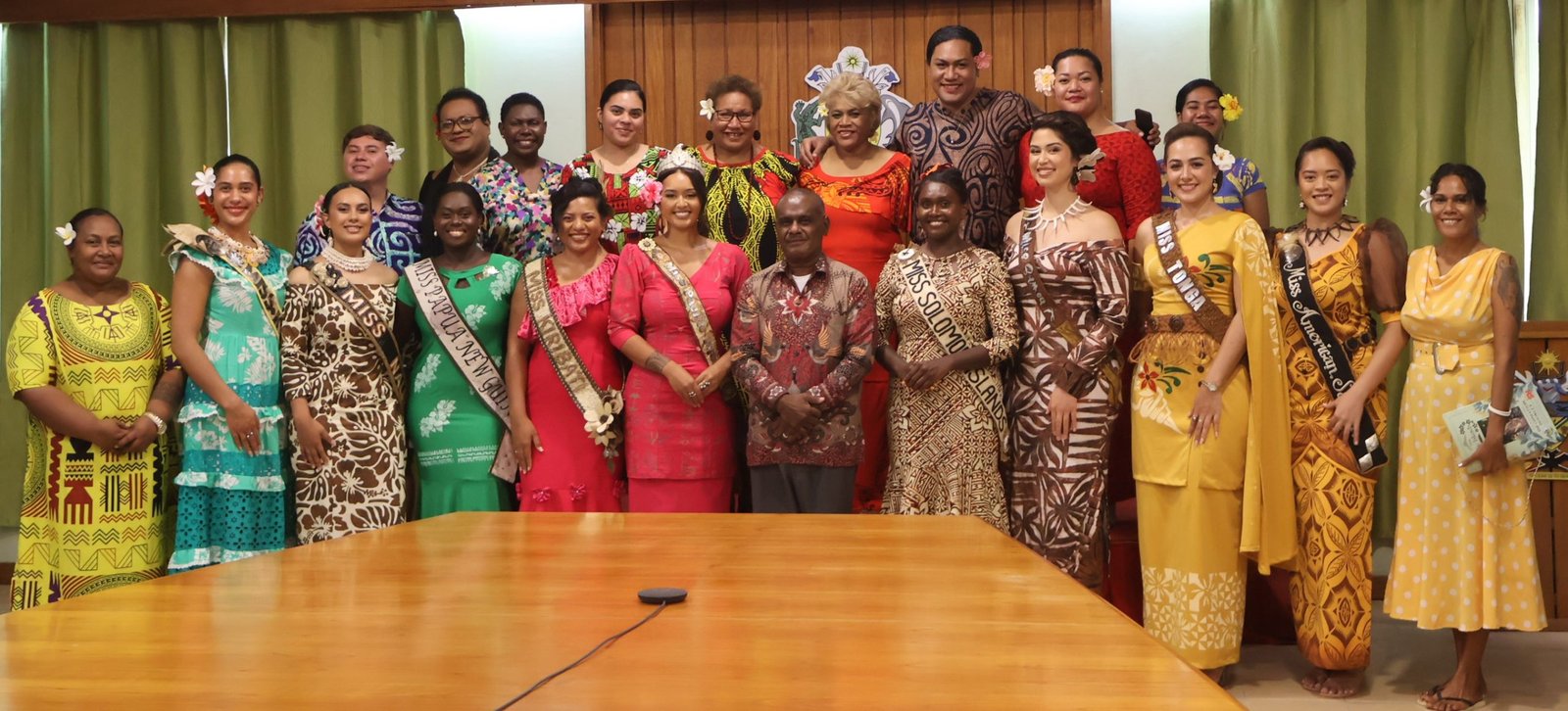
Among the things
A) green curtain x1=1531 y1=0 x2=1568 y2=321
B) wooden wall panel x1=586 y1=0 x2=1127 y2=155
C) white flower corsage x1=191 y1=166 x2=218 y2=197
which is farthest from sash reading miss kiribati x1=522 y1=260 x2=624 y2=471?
green curtain x1=1531 y1=0 x2=1568 y2=321

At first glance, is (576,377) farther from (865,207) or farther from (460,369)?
(865,207)

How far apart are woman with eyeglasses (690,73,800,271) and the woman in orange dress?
0.52 feet

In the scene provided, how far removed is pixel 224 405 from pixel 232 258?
478 millimetres

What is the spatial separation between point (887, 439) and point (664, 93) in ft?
7.73

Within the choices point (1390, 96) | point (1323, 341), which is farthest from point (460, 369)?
point (1390, 96)

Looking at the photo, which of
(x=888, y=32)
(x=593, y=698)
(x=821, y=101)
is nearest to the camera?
(x=593, y=698)

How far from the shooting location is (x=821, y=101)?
447 cm

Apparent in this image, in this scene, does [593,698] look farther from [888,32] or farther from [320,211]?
[888,32]

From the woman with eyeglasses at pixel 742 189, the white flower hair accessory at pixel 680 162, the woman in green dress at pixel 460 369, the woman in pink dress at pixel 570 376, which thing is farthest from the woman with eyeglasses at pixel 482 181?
the woman with eyeglasses at pixel 742 189

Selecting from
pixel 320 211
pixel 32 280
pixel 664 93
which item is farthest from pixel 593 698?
pixel 32 280

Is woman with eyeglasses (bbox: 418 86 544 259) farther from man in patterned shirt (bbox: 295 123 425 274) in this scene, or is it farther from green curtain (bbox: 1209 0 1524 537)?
green curtain (bbox: 1209 0 1524 537)

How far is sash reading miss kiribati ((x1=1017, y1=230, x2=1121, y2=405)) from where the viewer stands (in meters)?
4.18

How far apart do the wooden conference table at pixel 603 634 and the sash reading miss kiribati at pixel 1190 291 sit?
183cm

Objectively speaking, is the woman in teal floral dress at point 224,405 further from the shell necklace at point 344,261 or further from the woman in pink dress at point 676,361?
the woman in pink dress at point 676,361
